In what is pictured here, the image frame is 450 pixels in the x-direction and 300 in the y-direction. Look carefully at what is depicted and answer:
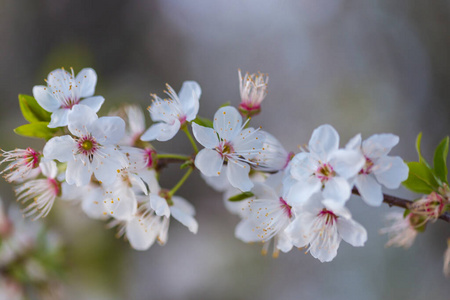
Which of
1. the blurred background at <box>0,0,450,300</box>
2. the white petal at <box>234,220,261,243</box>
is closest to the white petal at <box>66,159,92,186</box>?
the white petal at <box>234,220,261,243</box>

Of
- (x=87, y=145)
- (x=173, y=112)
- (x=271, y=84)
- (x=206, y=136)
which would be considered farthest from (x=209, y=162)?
(x=271, y=84)

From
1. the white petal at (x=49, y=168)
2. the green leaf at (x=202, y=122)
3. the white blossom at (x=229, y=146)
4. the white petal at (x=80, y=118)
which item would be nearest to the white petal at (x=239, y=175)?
the white blossom at (x=229, y=146)

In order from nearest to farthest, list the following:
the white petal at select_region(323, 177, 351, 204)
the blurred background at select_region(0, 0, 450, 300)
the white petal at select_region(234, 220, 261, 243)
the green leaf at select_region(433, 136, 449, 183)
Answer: the white petal at select_region(323, 177, 351, 204), the green leaf at select_region(433, 136, 449, 183), the white petal at select_region(234, 220, 261, 243), the blurred background at select_region(0, 0, 450, 300)

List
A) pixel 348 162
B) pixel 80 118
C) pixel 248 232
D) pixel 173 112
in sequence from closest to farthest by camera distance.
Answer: pixel 348 162 < pixel 80 118 < pixel 173 112 < pixel 248 232

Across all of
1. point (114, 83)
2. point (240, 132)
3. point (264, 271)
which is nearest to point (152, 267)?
point (264, 271)

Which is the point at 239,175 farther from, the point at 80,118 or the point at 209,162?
the point at 80,118

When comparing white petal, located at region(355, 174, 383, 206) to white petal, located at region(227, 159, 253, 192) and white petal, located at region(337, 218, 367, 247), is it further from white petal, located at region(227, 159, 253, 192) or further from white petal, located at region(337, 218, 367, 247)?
white petal, located at region(227, 159, 253, 192)
